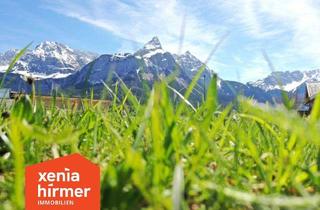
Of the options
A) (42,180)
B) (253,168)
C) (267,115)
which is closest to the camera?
(267,115)

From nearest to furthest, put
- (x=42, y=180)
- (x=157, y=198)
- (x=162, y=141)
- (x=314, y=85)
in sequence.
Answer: (x=157, y=198)
(x=42, y=180)
(x=162, y=141)
(x=314, y=85)

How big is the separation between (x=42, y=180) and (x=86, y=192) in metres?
0.16

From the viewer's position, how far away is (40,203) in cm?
128

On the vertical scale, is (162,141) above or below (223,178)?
above

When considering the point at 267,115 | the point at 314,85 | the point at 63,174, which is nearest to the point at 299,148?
the point at 267,115

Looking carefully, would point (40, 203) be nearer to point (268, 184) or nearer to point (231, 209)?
point (231, 209)

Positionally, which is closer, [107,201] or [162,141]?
[107,201]

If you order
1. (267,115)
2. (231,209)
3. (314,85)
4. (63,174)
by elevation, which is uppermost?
(314,85)

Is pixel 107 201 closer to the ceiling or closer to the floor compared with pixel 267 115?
closer to the floor

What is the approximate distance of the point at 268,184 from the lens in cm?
135

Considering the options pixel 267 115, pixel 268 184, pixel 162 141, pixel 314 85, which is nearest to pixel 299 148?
pixel 268 184

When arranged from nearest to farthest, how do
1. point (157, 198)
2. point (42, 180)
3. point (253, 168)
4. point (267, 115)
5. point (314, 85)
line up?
point (157, 198) < point (267, 115) < point (42, 180) < point (253, 168) < point (314, 85)

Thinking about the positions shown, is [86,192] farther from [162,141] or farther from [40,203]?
[162,141]

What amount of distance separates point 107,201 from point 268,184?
1.61ft
